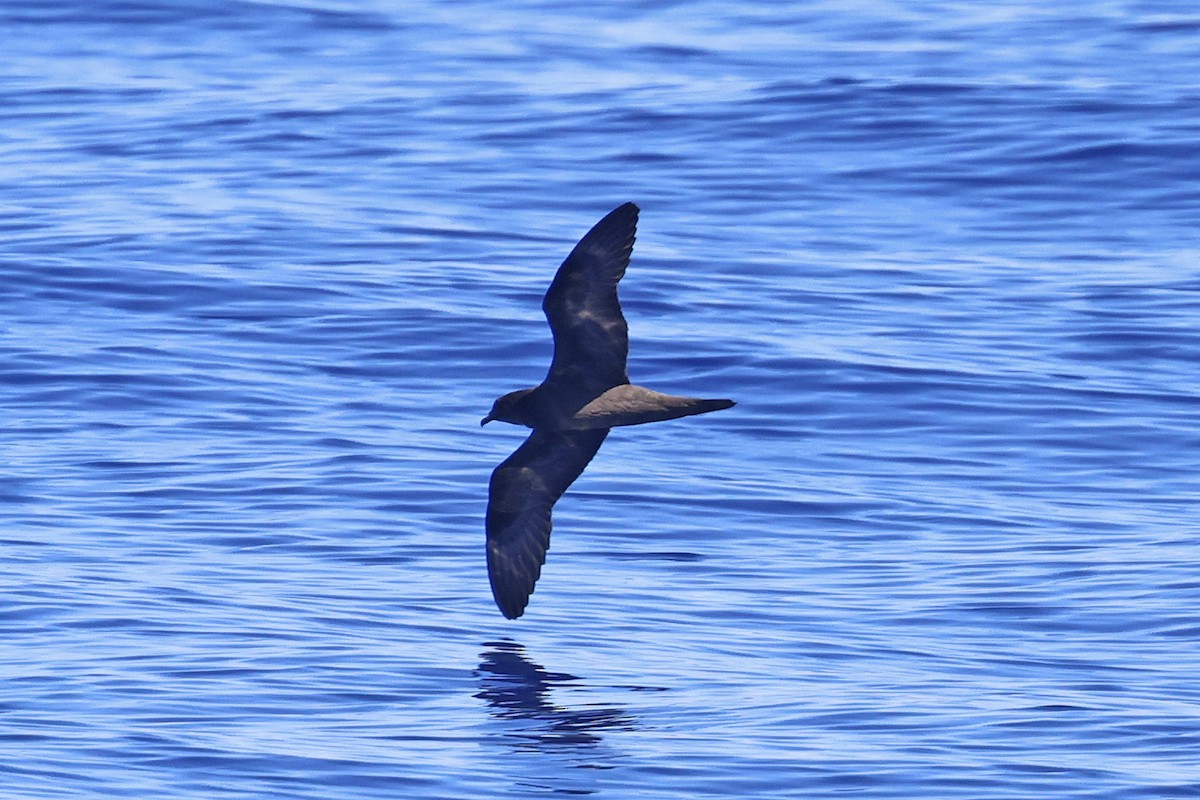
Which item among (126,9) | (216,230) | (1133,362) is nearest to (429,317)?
(216,230)

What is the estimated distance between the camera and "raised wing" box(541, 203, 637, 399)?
9258 millimetres

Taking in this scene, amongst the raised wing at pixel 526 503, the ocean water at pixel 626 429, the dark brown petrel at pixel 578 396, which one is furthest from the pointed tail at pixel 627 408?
the ocean water at pixel 626 429

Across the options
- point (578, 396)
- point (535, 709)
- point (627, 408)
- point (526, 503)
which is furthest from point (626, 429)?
point (535, 709)

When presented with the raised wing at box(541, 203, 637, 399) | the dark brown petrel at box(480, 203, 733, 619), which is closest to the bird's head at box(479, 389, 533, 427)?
the dark brown petrel at box(480, 203, 733, 619)

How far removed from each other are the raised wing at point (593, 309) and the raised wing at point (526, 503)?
0.72 metres

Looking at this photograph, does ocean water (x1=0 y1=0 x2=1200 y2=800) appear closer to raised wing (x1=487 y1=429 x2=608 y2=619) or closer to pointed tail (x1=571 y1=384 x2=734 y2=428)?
raised wing (x1=487 y1=429 x2=608 y2=619)

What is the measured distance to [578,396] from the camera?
31.4 ft

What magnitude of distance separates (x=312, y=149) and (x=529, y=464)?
10641 millimetres

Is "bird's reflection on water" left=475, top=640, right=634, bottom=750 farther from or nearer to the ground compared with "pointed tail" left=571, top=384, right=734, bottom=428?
nearer to the ground

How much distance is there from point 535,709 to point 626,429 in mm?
5080

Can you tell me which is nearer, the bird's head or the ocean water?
the ocean water

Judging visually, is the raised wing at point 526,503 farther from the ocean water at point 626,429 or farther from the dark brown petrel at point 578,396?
the ocean water at point 626,429

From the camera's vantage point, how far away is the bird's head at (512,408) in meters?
9.68

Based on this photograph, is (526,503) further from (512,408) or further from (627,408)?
(627,408)
